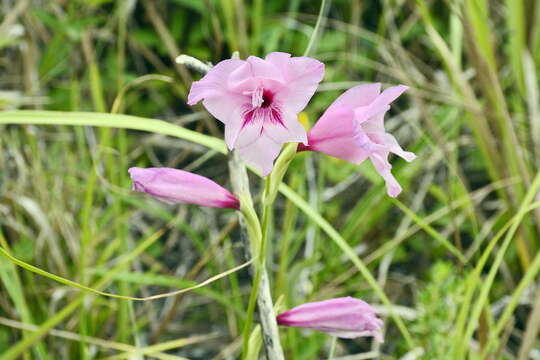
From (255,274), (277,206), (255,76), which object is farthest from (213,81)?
(277,206)

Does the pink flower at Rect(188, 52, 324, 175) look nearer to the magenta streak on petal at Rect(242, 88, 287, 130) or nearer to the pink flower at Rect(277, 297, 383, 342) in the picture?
the magenta streak on petal at Rect(242, 88, 287, 130)

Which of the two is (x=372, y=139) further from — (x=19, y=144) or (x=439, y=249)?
(x=19, y=144)

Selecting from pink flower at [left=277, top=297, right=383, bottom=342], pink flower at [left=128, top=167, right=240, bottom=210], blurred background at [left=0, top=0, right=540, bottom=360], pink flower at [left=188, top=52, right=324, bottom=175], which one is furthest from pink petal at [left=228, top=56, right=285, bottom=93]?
blurred background at [left=0, top=0, right=540, bottom=360]

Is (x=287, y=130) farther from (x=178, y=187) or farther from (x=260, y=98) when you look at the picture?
(x=178, y=187)

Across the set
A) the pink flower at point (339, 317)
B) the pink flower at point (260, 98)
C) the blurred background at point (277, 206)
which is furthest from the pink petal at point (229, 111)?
the blurred background at point (277, 206)

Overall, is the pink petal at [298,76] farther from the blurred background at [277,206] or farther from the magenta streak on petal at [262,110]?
the blurred background at [277,206]

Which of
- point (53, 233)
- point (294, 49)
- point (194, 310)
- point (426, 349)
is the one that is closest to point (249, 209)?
point (426, 349)

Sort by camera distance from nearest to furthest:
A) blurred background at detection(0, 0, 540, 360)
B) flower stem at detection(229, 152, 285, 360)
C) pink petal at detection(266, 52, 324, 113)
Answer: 1. pink petal at detection(266, 52, 324, 113)
2. flower stem at detection(229, 152, 285, 360)
3. blurred background at detection(0, 0, 540, 360)
